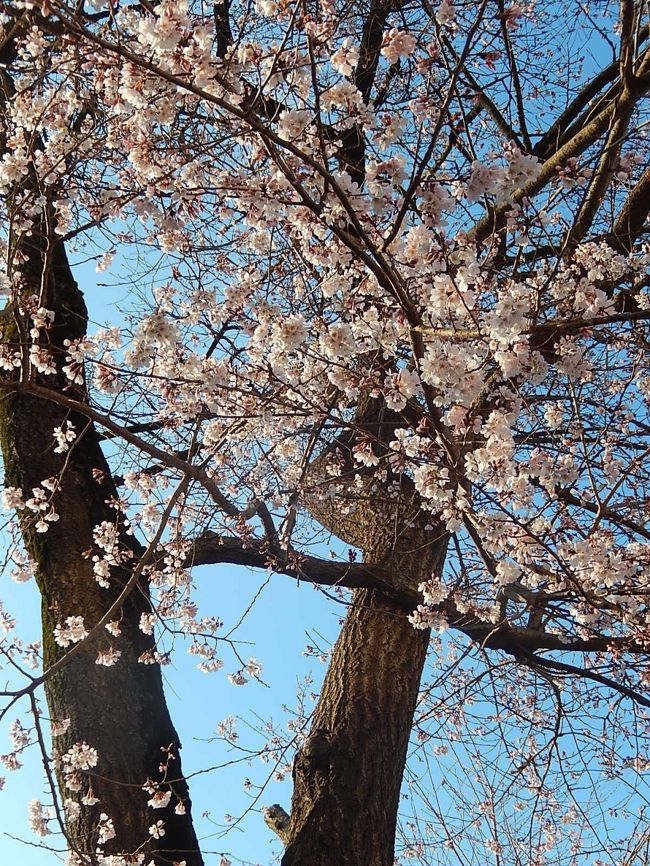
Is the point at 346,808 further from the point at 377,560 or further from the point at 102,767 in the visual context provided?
the point at 377,560

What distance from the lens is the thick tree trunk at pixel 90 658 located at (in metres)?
2.70

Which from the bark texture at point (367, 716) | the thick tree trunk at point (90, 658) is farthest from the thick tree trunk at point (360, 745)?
the thick tree trunk at point (90, 658)

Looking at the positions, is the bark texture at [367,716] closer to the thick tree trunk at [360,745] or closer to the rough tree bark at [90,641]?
the thick tree trunk at [360,745]

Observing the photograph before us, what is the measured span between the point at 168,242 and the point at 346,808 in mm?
2572

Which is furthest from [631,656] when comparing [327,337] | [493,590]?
[327,337]

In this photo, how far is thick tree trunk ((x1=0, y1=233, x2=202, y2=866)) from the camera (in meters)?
2.70

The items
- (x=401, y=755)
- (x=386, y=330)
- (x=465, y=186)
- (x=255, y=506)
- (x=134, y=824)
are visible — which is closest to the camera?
(x=465, y=186)

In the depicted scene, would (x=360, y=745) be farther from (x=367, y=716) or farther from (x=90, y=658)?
(x=90, y=658)

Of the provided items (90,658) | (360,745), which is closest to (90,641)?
(90,658)

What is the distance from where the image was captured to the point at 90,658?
114 inches

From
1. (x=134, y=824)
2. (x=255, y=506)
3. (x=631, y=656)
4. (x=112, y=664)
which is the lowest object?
(x=134, y=824)

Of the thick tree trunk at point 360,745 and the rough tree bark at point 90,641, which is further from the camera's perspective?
the thick tree trunk at point 360,745

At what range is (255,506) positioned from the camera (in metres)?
3.78

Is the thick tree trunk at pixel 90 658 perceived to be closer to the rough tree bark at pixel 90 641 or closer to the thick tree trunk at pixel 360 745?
the rough tree bark at pixel 90 641
